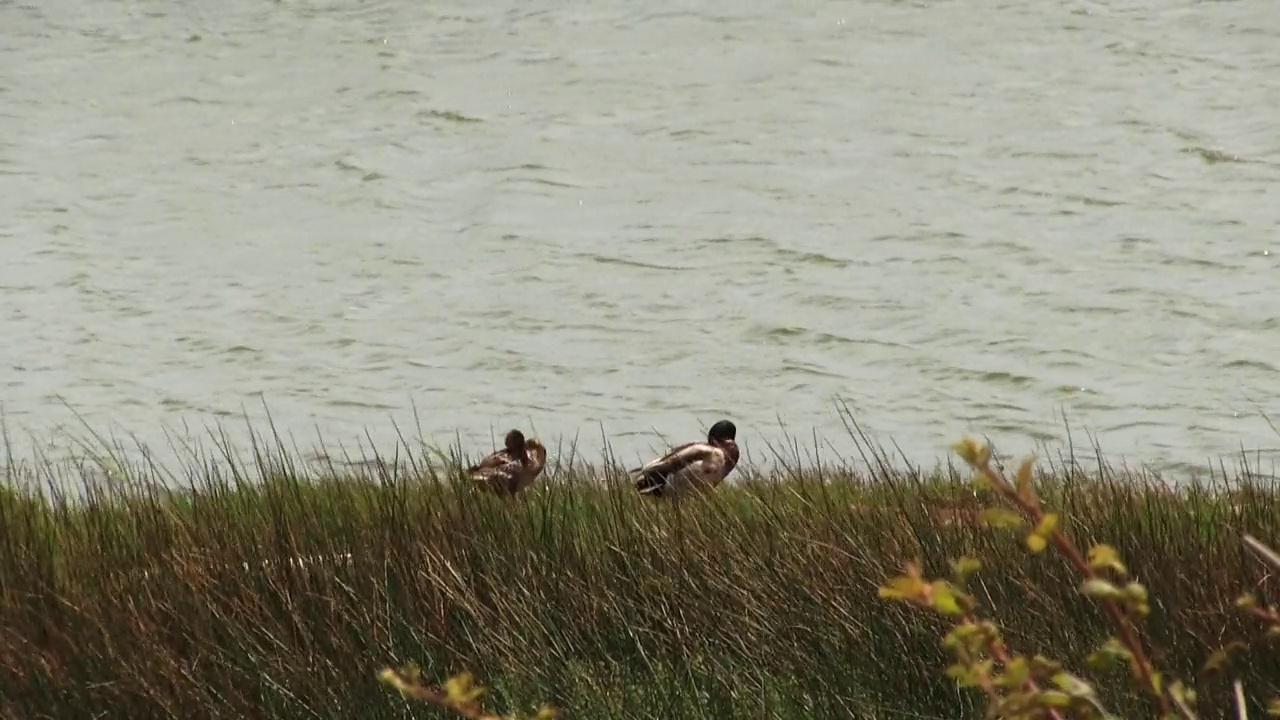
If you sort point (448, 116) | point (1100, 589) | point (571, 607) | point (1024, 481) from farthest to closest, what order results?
point (448, 116), point (571, 607), point (1024, 481), point (1100, 589)

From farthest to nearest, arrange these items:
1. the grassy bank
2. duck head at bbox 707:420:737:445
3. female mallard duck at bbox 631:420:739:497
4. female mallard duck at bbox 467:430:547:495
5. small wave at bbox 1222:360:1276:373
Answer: small wave at bbox 1222:360:1276:373, duck head at bbox 707:420:737:445, female mallard duck at bbox 631:420:739:497, female mallard duck at bbox 467:430:547:495, the grassy bank

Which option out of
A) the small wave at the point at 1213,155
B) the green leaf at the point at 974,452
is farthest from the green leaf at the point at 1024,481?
the small wave at the point at 1213,155

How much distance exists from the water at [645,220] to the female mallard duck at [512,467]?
6.33 m

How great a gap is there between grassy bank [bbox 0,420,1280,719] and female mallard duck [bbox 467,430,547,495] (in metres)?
0.93

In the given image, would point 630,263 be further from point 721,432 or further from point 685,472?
point 685,472

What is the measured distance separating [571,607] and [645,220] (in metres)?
18.3

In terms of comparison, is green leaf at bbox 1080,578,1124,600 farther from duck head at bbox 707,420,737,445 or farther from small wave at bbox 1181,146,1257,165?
small wave at bbox 1181,146,1257,165

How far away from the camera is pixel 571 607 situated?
649 centimetres

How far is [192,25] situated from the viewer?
32.9m

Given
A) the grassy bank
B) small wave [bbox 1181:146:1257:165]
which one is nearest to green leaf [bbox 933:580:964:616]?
the grassy bank

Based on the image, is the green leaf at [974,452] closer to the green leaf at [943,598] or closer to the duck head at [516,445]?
the green leaf at [943,598]

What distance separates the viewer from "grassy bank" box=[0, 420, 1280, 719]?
6.05 m

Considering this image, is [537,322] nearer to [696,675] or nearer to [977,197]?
[977,197]

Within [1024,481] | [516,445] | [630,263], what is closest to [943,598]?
[1024,481]
